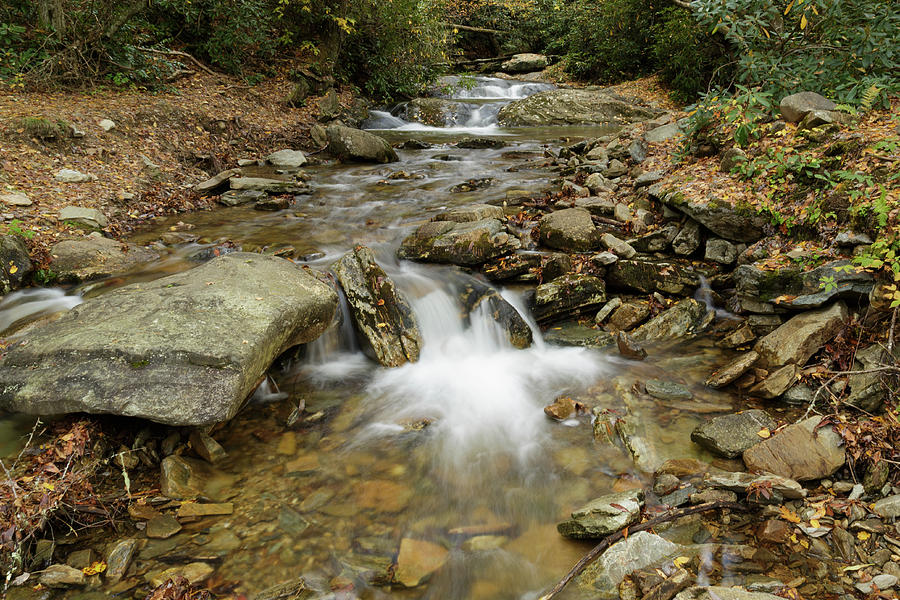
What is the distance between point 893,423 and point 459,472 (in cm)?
293

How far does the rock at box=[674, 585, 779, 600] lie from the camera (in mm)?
2152

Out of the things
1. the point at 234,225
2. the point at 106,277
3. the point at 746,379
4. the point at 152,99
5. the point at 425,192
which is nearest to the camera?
the point at 746,379

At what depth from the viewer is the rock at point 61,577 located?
254 cm

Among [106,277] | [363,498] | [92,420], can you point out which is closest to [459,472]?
[363,498]

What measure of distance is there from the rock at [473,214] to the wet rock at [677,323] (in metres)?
2.55

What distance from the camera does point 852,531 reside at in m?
2.61

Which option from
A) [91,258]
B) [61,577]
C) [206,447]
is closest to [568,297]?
[206,447]

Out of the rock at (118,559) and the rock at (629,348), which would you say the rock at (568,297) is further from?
the rock at (118,559)

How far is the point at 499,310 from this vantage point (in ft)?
17.6

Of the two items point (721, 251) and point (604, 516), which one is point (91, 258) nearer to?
point (604, 516)

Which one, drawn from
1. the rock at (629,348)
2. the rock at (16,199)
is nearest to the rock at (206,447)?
the rock at (629,348)

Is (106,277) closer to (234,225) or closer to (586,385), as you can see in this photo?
(234,225)

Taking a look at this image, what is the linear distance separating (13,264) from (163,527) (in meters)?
4.08

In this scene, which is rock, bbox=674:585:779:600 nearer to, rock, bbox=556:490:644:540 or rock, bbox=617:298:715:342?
rock, bbox=556:490:644:540
